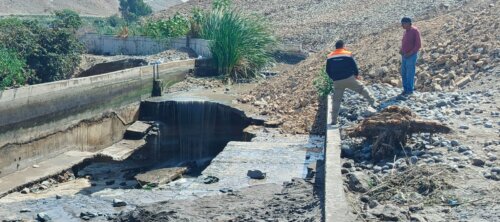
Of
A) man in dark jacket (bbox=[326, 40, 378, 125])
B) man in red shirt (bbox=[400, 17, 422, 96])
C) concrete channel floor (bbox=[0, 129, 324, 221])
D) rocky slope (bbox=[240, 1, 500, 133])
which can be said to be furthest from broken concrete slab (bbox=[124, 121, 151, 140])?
man in red shirt (bbox=[400, 17, 422, 96])

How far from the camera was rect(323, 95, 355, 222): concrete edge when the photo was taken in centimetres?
522

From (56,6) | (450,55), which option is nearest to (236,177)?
(450,55)

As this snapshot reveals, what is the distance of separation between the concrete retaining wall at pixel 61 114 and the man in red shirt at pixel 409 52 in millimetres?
7348

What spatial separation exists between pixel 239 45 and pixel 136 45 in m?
6.95

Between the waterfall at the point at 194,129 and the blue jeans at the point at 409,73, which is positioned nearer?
the blue jeans at the point at 409,73

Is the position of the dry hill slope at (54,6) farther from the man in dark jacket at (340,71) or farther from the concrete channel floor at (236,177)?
the man in dark jacket at (340,71)

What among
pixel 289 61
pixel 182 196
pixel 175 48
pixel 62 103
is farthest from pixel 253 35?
pixel 182 196

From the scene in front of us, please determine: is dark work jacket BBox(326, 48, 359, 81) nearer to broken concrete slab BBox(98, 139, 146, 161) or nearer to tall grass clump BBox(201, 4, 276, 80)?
broken concrete slab BBox(98, 139, 146, 161)

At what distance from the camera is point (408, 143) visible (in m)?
7.41

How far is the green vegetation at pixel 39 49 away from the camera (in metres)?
16.0

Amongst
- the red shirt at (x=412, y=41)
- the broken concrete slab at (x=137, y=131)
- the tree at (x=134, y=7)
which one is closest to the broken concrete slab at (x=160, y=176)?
the broken concrete slab at (x=137, y=131)

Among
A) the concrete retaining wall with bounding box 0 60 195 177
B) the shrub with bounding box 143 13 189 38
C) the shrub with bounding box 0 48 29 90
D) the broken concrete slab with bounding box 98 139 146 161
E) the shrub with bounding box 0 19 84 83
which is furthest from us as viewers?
the shrub with bounding box 143 13 189 38

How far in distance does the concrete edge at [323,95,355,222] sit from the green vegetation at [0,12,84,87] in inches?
391

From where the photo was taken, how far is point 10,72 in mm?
12883
